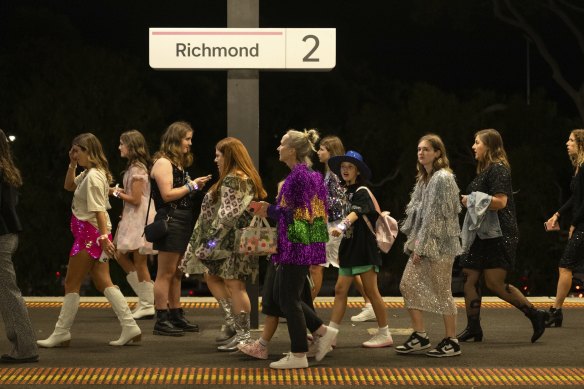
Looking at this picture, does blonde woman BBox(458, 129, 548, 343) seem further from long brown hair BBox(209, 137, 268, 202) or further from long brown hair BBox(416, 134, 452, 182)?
long brown hair BBox(209, 137, 268, 202)

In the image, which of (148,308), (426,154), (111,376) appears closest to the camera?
(111,376)

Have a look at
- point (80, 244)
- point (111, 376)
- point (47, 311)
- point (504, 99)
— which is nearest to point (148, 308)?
point (47, 311)

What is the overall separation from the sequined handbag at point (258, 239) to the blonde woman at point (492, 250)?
1.88 metres

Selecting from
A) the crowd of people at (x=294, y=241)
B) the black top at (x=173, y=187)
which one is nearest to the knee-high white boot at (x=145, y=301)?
the crowd of people at (x=294, y=241)

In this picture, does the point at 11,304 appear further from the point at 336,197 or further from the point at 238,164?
the point at 336,197

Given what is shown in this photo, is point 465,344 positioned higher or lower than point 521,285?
higher

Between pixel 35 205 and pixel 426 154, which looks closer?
pixel 426 154

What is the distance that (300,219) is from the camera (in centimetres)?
789

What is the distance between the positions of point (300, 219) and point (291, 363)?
3.27ft

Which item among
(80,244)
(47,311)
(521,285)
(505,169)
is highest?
(505,169)

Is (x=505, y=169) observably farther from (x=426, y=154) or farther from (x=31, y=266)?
(x=31, y=266)

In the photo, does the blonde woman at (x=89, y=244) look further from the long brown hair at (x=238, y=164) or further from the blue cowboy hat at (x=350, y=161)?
the blue cowboy hat at (x=350, y=161)

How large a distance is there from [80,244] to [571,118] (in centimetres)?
2697

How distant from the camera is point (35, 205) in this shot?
28812 mm
